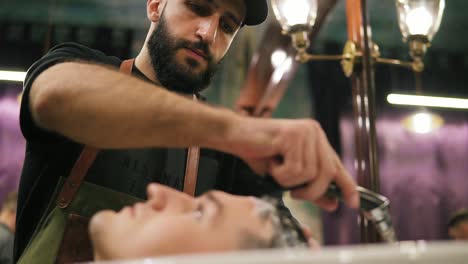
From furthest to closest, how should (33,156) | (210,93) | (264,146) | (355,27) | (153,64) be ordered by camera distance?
(210,93)
(355,27)
(153,64)
(33,156)
(264,146)

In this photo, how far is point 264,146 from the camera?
0.93 m

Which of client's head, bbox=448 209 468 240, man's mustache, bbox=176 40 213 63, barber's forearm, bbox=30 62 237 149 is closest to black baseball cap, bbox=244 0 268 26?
man's mustache, bbox=176 40 213 63

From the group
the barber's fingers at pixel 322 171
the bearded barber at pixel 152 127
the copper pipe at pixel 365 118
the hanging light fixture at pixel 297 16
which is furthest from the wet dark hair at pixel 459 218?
the barber's fingers at pixel 322 171

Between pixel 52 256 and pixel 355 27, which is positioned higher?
pixel 355 27

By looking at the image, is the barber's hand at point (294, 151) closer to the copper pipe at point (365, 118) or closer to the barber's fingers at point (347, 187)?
the barber's fingers at point (347, 187)

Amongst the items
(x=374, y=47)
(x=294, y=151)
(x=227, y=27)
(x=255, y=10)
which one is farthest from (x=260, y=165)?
(x=374, y=47)

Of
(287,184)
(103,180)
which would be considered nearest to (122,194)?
(103,180)

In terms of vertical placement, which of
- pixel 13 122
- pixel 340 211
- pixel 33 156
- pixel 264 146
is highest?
pixel 264 146

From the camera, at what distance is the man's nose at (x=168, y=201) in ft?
3.33

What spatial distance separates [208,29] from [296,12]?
943mm

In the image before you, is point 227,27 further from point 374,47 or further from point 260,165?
point 374,47

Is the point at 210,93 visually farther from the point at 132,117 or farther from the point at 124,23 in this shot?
the point at 132,117

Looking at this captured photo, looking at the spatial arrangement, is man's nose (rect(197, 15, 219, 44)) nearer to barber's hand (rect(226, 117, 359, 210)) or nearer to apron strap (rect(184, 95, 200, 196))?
apron strap (rect(184, 95, 200, 196))

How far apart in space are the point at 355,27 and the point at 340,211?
3.30m
